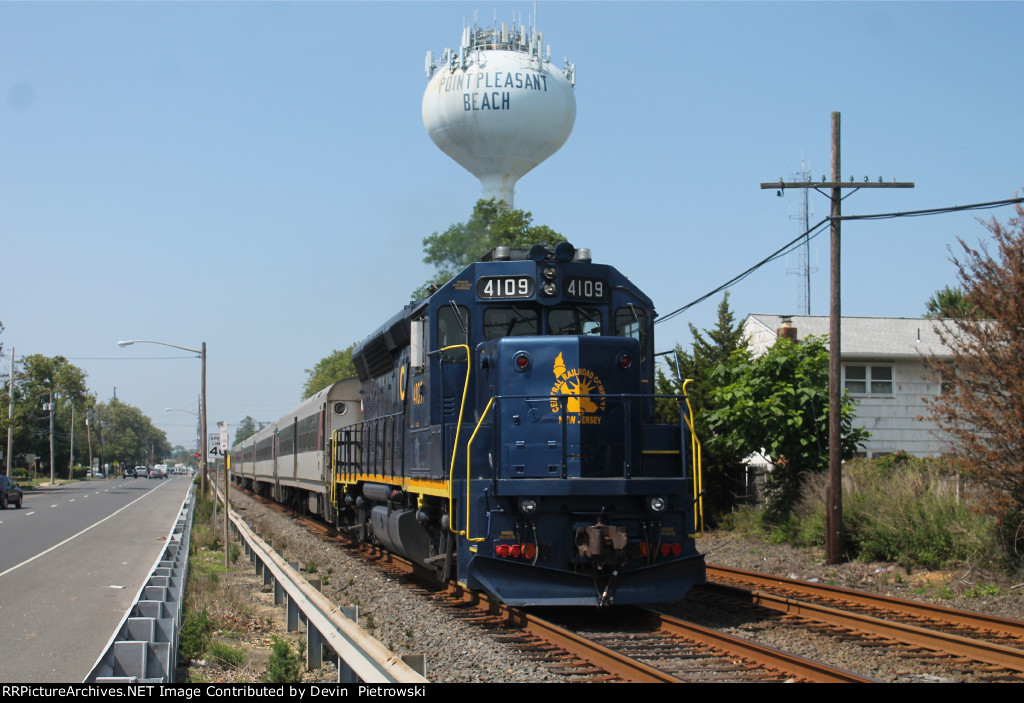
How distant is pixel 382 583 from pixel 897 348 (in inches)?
762

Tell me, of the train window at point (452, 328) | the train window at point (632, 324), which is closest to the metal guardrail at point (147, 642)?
the train window at point (452, 328)

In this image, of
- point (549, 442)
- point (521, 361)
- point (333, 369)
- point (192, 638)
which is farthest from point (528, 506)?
point (333, 369)

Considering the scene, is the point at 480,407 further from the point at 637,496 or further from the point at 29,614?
the point at 29,614

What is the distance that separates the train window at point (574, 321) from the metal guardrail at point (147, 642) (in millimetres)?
4653

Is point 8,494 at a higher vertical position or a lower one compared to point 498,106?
lower

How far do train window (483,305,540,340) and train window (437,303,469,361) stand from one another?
0.23 m

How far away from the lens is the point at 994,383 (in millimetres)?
11953

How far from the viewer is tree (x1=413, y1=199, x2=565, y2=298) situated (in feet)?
109

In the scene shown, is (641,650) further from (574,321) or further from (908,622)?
(574,321)

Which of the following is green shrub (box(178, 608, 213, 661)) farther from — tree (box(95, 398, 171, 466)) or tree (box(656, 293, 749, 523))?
tree (box(95, 398, 171, 466))

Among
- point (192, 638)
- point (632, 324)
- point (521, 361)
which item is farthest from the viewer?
point (632, 324)

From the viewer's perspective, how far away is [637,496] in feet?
30.0

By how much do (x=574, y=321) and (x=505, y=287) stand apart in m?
0.85

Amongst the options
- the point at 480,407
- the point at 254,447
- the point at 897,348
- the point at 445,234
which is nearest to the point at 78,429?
the point at 254,447
